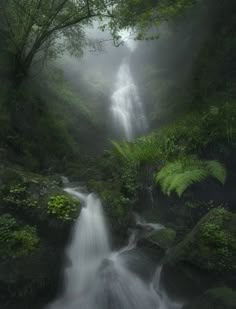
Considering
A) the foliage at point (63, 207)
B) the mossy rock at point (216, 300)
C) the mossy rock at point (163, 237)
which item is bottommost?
the mossy rock at point (216, 300)

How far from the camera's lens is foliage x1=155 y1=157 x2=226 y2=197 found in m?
6.63

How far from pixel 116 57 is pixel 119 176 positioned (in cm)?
1756

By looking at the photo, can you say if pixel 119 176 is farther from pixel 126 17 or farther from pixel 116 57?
pixel 116 57

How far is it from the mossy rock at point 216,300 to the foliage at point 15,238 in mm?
2781

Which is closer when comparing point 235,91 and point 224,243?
point 224,243

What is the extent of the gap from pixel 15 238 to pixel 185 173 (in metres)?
3.73

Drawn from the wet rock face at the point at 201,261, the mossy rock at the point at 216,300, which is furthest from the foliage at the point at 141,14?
the mossy rock at the point at 216,300

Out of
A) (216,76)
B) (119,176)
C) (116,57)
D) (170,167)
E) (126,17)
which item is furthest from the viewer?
(116,57)

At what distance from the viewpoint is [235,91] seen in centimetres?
1032

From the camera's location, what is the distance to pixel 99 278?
5.77 metres

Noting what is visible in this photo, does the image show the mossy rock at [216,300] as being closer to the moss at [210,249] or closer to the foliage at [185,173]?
the moss at [210,249]

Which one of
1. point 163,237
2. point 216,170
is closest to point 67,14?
point 216,170

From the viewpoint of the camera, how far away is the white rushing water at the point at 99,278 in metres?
5.30

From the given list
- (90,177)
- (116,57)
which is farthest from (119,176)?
(116,57)
